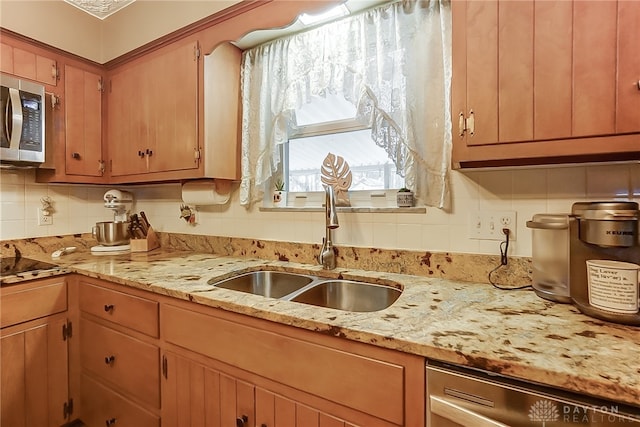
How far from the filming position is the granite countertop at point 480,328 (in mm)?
599

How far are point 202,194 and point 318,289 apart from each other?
0.92 metres

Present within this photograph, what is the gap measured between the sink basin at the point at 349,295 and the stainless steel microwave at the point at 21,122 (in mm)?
1671

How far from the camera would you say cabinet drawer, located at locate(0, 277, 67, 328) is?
1406 mm

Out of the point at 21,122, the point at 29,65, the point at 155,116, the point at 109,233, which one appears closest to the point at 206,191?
the point at 155,116

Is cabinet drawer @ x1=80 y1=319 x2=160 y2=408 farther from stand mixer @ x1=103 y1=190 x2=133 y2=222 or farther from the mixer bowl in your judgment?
stand mixer @ x1=103 y1=190 x2=133 y2=222

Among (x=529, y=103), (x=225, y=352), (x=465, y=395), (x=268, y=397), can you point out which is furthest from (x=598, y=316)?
(x=225, y=352)

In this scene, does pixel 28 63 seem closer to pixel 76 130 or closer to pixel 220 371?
pixel 76 130

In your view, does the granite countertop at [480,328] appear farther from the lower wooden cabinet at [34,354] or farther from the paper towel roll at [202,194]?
the paper towel roll at [202,194]

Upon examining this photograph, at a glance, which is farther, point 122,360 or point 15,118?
point 15,118

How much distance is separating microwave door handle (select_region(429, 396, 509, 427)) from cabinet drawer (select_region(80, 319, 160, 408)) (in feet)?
3.51

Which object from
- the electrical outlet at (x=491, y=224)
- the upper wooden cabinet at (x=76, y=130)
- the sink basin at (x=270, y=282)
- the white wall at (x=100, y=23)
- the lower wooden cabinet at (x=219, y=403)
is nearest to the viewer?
the lower wooden cabinet at (x=219, y=403)

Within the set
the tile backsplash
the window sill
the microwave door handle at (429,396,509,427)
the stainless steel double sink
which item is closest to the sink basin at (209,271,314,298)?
the stainless steel double sink

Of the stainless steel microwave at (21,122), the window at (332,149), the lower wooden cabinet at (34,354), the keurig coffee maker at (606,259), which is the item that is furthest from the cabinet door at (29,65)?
the keurig coffee maker at (606,259)

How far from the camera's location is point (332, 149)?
1.72 m
